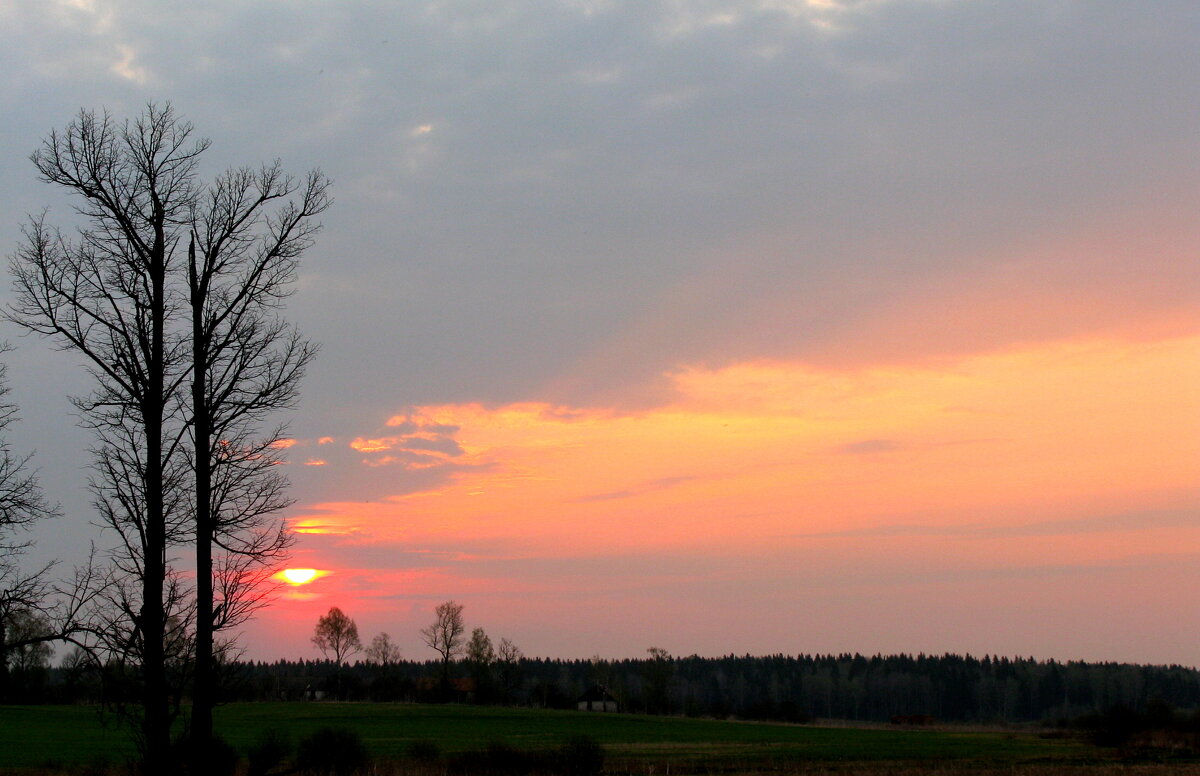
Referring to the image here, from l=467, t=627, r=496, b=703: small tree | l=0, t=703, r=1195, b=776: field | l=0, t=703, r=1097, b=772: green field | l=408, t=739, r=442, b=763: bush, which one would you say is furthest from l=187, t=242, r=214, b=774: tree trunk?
l=467, t=627, r=496, b=703: small tree

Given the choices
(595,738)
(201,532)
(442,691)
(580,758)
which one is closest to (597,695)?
(442,691)

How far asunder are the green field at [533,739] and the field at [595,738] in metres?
0.08

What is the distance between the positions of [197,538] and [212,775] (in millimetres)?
4161

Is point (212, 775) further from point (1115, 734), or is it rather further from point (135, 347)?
point (1115, 734)

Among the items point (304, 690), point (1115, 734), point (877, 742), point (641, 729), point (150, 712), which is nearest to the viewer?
point (150, 712)

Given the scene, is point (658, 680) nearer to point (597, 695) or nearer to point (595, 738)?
point (597, 695)

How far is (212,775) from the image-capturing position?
16844 millimetres

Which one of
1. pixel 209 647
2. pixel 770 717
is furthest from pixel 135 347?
pixel 770 717

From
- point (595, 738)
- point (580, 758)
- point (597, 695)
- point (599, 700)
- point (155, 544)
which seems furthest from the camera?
point (597, 695)

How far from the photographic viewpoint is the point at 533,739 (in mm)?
61938

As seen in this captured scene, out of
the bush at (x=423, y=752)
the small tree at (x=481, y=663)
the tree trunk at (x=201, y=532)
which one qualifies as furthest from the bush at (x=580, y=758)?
the small tree at (x=481, y=663)

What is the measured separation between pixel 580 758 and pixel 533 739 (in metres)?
27.3

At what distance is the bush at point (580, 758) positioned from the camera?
118 ft

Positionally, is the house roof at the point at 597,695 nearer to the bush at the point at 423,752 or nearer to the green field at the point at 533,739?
the green field at the point at 533,739
